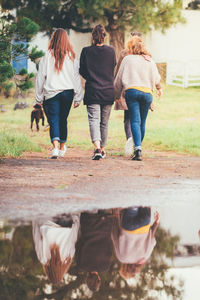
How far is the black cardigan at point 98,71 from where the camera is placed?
9992 mm

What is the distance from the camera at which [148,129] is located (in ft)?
58.2

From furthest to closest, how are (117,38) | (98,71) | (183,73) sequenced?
(183,73)
(117,38)
(98,71)

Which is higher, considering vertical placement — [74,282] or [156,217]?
[74,282]

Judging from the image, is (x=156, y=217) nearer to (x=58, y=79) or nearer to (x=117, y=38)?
(x=58, y=79)

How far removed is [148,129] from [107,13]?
9468 mm

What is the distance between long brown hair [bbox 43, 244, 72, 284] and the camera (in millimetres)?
4145

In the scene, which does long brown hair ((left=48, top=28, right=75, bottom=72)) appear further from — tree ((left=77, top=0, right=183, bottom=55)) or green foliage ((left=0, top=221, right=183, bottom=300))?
tree ((left=77, top=0, right=183, bottom=55))

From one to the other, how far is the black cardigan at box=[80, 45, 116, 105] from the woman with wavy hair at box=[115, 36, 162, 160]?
0.70ft

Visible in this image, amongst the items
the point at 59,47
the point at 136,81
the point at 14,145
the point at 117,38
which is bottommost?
the point at 117,38

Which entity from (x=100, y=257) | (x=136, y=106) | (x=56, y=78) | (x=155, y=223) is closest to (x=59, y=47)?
(x=56, y=78)

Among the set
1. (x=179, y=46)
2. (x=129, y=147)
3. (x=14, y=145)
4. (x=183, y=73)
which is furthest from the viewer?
(x=179, y=46)

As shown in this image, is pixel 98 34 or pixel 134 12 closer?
pixel 98 34

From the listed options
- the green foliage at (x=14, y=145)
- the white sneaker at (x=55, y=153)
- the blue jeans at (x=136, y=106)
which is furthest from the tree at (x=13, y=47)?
the blue jeans at (x=136, y=106)

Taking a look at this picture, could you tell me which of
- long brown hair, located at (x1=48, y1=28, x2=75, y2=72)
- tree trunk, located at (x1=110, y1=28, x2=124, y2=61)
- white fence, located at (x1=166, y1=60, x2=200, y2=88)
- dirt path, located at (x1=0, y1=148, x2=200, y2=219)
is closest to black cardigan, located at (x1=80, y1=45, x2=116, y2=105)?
long brown hair, located at (x1=48, y1=28, x2=75, y2=72)
